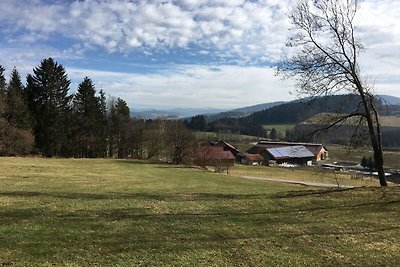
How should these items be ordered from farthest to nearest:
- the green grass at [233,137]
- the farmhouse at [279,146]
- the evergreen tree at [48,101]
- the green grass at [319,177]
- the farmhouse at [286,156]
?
the green grass at [233,137] → the farmhouse at [279,146] → the farmhouse at [286,156] → the evergreen tree at [48,101] → the green grass at [319,177]

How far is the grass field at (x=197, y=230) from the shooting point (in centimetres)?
949

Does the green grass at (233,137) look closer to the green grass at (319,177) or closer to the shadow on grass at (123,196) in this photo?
the green grass at (319,177)

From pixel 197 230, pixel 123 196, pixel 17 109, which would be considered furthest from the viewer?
pixel 17 109

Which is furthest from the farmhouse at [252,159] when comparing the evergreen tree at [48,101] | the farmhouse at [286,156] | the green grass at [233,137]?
the evergreen tree at [48,101]

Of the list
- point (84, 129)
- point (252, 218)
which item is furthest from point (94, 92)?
point (252, 218)

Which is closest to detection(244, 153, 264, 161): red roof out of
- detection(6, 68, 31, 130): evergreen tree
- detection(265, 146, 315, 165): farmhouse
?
detection(265, 146, 315, 165): farmhouse

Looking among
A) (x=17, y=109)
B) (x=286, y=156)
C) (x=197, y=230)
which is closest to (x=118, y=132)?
(x=17, y=109)

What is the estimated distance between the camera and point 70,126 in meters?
73.1

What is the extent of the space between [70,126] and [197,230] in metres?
66.0

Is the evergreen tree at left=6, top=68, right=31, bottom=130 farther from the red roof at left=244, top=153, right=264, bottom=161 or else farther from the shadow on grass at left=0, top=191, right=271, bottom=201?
the red roof at left=244, top=153, right=264, bottom=161

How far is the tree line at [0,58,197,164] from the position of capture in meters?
61.7

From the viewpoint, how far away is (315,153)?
13700cm

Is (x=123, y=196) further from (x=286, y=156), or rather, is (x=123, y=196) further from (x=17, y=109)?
(x=286, y=156)

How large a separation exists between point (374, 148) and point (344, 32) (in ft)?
21.5
